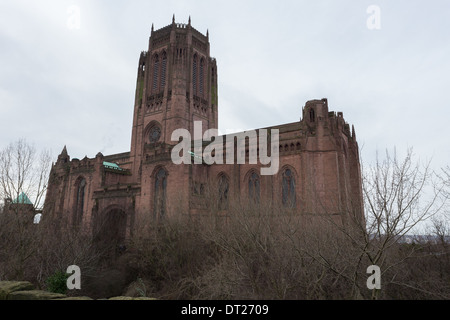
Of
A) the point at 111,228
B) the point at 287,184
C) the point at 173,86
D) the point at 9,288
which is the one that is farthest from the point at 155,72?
the point at 9,288

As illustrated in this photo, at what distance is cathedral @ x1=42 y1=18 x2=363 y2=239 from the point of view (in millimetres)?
26016

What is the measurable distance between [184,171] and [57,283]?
1438 centimetres

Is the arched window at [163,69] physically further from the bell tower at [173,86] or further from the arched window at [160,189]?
the arched window at [160,189]

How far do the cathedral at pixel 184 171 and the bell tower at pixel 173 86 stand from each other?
151 mm

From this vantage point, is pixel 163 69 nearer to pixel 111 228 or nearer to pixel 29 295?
pixel 111 228

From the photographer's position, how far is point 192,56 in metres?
46.6

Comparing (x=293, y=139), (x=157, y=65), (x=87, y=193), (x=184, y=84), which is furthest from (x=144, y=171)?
(x=157, y=65)

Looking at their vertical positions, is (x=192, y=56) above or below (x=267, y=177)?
above

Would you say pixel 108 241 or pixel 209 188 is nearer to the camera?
pixel 209 188

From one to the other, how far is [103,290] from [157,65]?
116ft

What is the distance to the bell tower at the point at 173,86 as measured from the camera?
43.2 meters

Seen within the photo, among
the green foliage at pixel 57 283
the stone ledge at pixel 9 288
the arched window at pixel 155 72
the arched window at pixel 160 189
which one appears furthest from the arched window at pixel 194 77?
the stone ledge at pixel 9 288

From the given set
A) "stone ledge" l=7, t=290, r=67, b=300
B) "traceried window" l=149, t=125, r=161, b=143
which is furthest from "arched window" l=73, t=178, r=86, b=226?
"stone ledge" l=7, t=290, r=67, b=300
